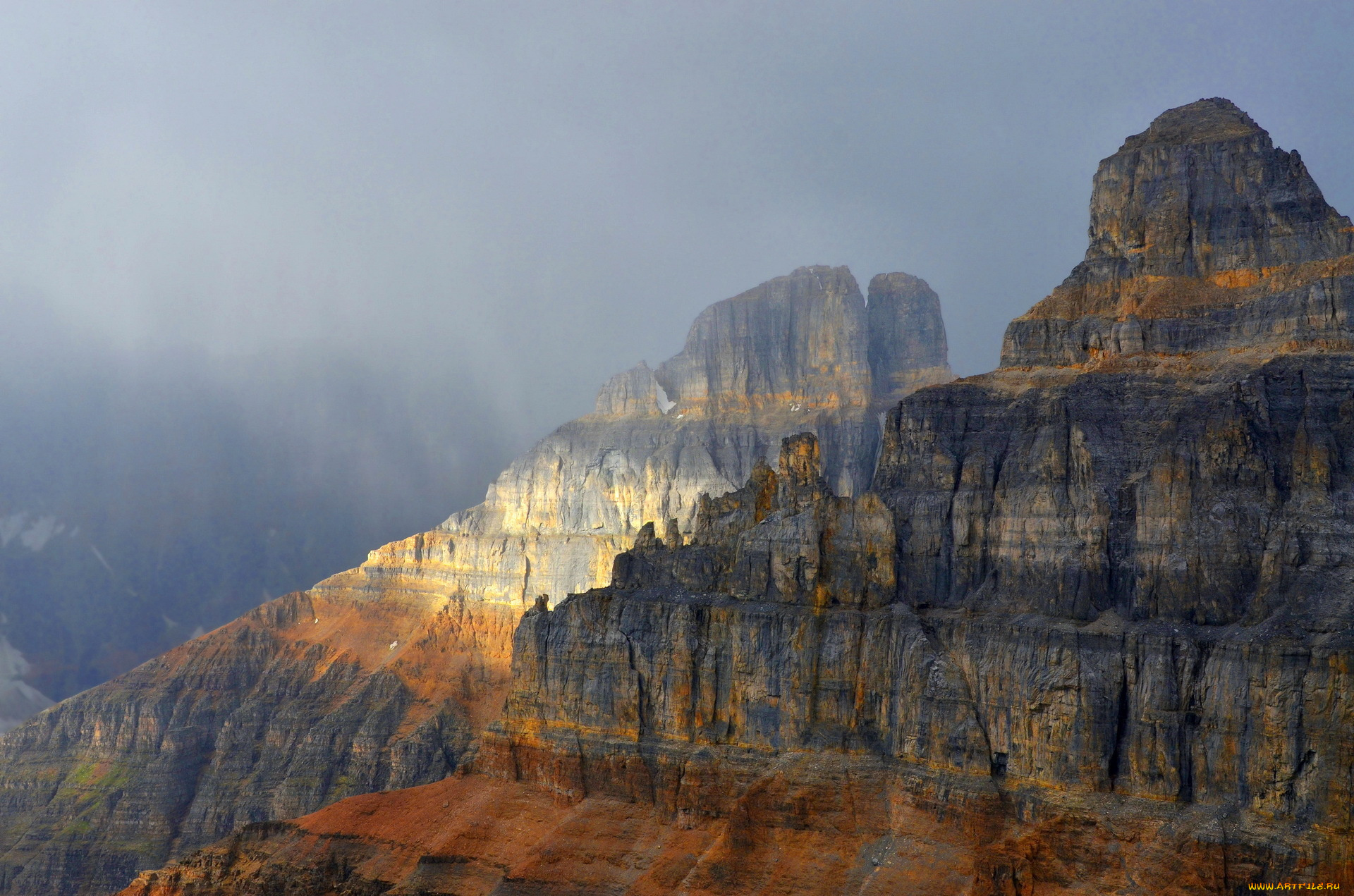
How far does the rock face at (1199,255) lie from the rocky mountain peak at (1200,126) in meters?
0.08

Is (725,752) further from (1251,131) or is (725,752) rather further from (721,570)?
(1251,131)

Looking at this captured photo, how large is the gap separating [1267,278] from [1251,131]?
32.6 ft

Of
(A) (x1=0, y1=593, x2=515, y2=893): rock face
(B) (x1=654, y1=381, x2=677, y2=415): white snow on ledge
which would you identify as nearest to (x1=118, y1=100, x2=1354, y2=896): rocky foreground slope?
(A) (x1=0, y1=593, x2=515, y2=893): rock face

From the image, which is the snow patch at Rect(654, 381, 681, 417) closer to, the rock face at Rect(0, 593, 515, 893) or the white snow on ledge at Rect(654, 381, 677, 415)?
the white snow on ledge at Rect(654, 381, 677, 415)

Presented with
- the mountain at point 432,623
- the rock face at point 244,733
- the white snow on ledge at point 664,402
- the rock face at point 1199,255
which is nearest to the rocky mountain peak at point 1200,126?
the rock face at point 1199,255

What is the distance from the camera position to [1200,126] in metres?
82.1

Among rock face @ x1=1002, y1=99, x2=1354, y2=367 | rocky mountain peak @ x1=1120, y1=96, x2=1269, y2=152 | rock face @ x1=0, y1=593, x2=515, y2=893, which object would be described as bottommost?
rock face @ x1=0, y1=593, x2=515, y2=893

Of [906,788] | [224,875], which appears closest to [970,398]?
[906,788]

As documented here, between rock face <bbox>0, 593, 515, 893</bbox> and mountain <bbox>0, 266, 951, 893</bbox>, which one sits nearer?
rock face <bbox>0, 593, 515, 893</bbox>

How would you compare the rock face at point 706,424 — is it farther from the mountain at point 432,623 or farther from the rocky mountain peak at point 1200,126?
the rocky mountain peak at point 1200,126

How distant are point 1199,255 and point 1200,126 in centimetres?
881

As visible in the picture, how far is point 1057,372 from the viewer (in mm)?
78562

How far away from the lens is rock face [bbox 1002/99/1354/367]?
7250 centimetres

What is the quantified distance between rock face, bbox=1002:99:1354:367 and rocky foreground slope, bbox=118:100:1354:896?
174mm
